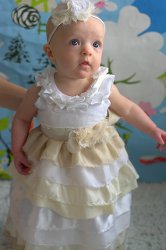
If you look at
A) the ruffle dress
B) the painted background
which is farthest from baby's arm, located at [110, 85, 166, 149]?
the painted background

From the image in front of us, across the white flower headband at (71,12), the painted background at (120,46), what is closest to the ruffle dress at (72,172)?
the white flower headband at (71,12)

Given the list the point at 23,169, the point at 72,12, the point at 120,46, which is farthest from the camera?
the point at 120,46

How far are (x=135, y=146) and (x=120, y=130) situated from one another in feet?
0.21

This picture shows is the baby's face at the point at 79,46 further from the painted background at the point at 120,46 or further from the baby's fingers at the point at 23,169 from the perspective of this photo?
the painted background at the point at 120,46

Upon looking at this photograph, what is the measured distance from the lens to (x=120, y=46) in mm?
1032

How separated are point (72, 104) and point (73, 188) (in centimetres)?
15

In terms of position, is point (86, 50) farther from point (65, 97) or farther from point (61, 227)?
point (61, 227)

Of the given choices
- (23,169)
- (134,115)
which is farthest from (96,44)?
(23,169)

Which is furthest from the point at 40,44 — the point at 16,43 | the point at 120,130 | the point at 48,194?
→ the point at 48,194

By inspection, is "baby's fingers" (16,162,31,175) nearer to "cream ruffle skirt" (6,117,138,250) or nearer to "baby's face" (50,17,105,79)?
"cream ruffle skirt" (6,117,138,250)

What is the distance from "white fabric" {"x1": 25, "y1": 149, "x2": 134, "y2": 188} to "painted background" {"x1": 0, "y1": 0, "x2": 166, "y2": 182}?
1.19 ft

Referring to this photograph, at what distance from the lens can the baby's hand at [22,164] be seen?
777mm

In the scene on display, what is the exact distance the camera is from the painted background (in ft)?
3.29

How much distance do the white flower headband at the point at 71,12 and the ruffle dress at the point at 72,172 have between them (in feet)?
0.36
